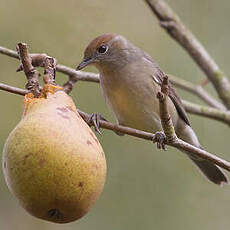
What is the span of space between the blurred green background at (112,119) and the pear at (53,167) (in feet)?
12.9

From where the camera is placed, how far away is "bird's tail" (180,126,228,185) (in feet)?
16.3

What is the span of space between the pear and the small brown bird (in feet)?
7.46

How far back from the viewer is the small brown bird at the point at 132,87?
180 inches

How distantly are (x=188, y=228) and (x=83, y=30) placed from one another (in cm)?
338

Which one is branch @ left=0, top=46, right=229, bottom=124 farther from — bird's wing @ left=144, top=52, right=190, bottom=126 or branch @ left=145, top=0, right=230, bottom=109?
branch @ left=145, top=0, right=230, bottom=109

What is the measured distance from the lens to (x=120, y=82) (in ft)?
15.3

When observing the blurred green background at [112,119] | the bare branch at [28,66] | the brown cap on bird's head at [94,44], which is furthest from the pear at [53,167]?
the blurred green background at [112,119]

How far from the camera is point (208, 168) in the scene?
16.9 feet

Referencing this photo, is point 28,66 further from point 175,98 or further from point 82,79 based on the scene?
point 175,98

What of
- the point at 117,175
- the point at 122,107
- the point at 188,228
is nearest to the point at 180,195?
the point at 188,228

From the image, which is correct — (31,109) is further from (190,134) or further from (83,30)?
(83,30)

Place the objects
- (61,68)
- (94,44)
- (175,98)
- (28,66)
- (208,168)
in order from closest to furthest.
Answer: (28,66), (61,68), (94,44), (175,98), (208,168)

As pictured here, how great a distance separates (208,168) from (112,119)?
Result: 6.49 feet

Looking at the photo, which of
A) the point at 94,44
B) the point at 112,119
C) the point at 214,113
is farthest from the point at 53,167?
the point at 112,119
